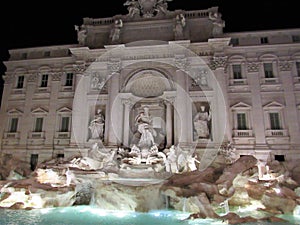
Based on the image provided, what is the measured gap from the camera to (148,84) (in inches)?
810

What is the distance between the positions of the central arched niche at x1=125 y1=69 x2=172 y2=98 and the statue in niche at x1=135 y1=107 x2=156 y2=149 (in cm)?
193

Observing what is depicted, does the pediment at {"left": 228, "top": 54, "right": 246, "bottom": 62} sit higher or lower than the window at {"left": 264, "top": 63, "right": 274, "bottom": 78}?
higher

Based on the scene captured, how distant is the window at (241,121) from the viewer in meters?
18.7

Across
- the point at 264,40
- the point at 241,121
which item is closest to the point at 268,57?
the point at 264,40

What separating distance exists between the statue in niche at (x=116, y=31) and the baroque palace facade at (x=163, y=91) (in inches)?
3.2

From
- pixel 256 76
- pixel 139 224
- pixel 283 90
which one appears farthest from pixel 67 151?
pixel 283 90

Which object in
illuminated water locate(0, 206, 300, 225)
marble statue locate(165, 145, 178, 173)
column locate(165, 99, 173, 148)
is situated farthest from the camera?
column locate(165, 99, 173, 148)

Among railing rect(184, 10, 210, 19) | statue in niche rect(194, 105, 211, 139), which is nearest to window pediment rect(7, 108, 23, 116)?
statue in niche rect(194, 105, 211, 139)

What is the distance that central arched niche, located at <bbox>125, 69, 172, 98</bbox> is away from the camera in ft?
64.3

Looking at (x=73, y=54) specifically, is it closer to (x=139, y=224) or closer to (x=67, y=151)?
(x=67, y=151)

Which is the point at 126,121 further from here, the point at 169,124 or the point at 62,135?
the point at 62,135

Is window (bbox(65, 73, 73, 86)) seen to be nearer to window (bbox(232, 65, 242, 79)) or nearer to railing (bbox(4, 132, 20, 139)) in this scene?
railing (bbox(4, 132, 20, 139))

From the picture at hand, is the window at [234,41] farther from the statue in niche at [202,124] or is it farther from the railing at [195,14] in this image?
the statue in niche at [202,124]

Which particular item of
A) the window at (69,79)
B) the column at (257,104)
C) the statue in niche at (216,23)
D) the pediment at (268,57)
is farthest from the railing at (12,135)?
the pediment at (268,57)
